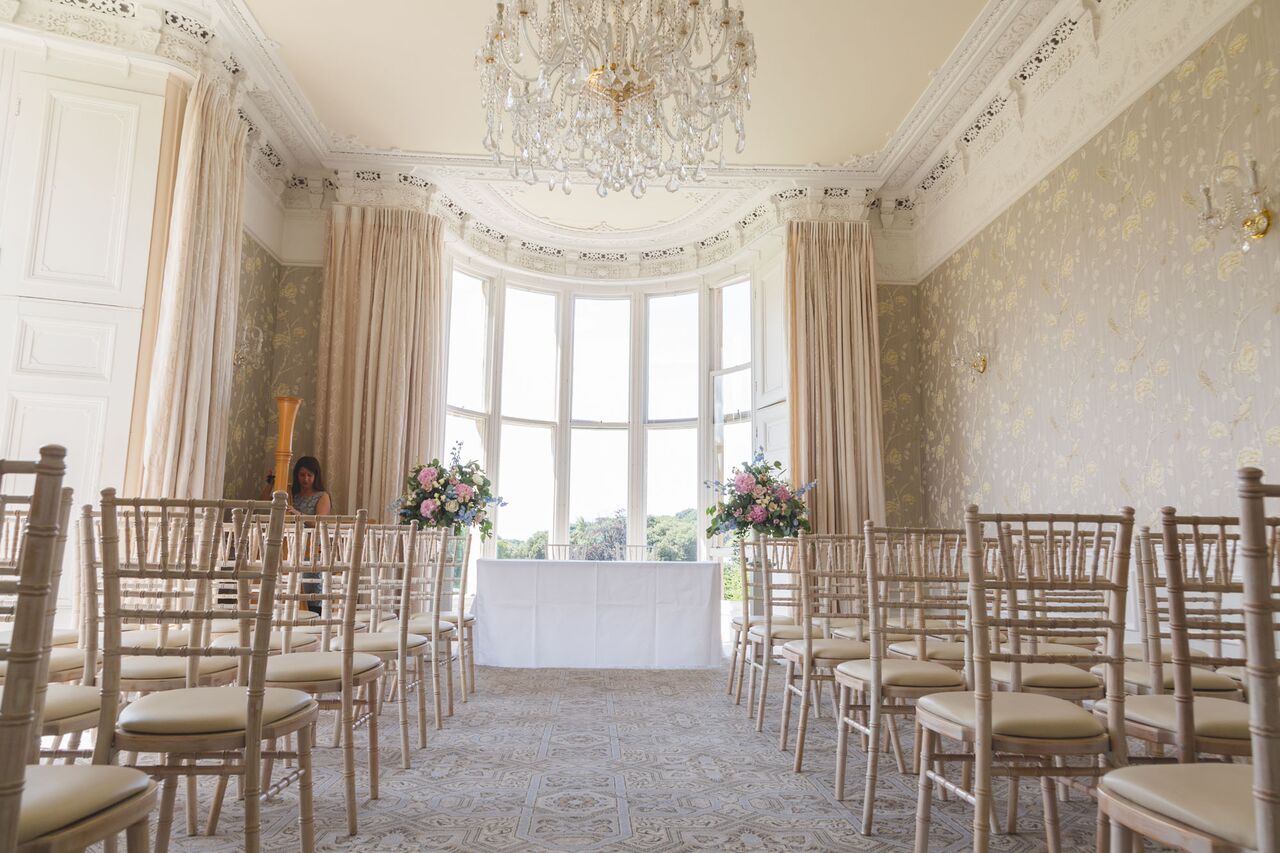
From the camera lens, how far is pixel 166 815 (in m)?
2.00

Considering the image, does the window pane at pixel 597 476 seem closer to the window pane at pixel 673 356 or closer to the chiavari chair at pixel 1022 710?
the window pane at pixel 673 356

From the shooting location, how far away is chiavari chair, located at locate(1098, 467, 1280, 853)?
1221 millimetres

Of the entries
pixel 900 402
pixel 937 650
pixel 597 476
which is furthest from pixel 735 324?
pixel 937 650

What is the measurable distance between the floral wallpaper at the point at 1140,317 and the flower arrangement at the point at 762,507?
1.34 m

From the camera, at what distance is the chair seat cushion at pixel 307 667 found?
8.04 ft

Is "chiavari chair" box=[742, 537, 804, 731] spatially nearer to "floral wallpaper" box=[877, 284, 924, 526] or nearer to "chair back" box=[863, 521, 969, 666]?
"chair back" box=[863, 521, 969, 666]

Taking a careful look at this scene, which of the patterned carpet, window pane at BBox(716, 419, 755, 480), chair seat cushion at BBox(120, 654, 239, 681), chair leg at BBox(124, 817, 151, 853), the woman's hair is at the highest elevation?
window pane at BBox(716, 419, 755, 480)

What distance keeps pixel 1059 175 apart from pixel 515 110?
3.29m

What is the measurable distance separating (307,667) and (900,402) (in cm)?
575

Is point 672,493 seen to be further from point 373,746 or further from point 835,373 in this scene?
point 373,746

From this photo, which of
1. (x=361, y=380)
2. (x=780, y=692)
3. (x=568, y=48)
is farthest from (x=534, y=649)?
(x=568, y=48)

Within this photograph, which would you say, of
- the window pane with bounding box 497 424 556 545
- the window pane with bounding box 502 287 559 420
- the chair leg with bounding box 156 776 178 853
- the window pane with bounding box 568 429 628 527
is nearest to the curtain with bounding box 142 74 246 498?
the chair leg with bounding box 156 776 178 853

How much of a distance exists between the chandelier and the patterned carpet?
2.69 metres

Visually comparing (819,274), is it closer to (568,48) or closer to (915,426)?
(915,426)
